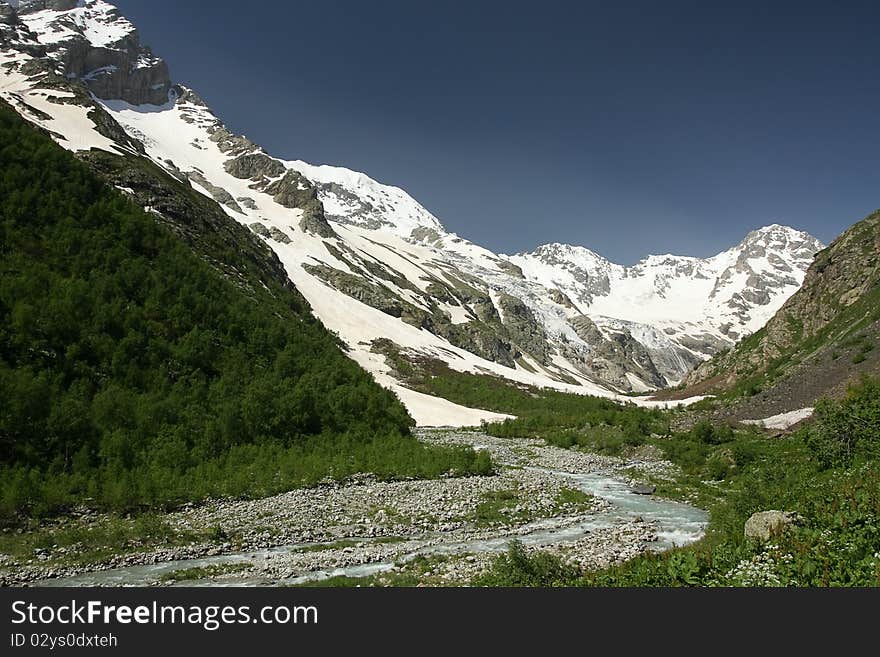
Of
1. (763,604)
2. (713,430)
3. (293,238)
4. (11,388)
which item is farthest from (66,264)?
(293,238)

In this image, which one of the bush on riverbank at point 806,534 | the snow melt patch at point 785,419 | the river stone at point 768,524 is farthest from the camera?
the snow melt patch at point 785,419

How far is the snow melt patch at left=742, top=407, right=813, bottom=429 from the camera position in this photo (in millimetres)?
34581

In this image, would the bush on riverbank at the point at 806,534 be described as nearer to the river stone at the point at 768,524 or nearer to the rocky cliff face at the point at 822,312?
the river stone at the point at 768,524

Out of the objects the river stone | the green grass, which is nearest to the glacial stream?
the green grass

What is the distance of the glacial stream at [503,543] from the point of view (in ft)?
51.3

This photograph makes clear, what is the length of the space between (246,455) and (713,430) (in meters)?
32.8

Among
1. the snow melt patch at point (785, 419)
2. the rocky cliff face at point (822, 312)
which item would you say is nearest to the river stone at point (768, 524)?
the snow melt patch at point (785, 419)

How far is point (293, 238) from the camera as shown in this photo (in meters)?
185

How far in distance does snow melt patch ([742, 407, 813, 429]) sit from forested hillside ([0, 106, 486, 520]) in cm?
2041

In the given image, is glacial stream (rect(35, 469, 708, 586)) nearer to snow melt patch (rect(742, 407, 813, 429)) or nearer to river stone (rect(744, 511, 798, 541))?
river stone (rect(744, 511, 798, 541))

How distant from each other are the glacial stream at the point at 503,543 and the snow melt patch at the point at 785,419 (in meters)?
13.1

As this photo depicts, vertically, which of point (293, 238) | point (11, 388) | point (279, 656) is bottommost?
point (279, 656)

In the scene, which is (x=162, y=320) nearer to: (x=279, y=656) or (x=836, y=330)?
(x=279, y=656)

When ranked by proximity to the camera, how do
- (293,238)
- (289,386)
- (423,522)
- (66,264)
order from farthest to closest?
(293,238) → (289,386) → (66,264) → (423,522)
